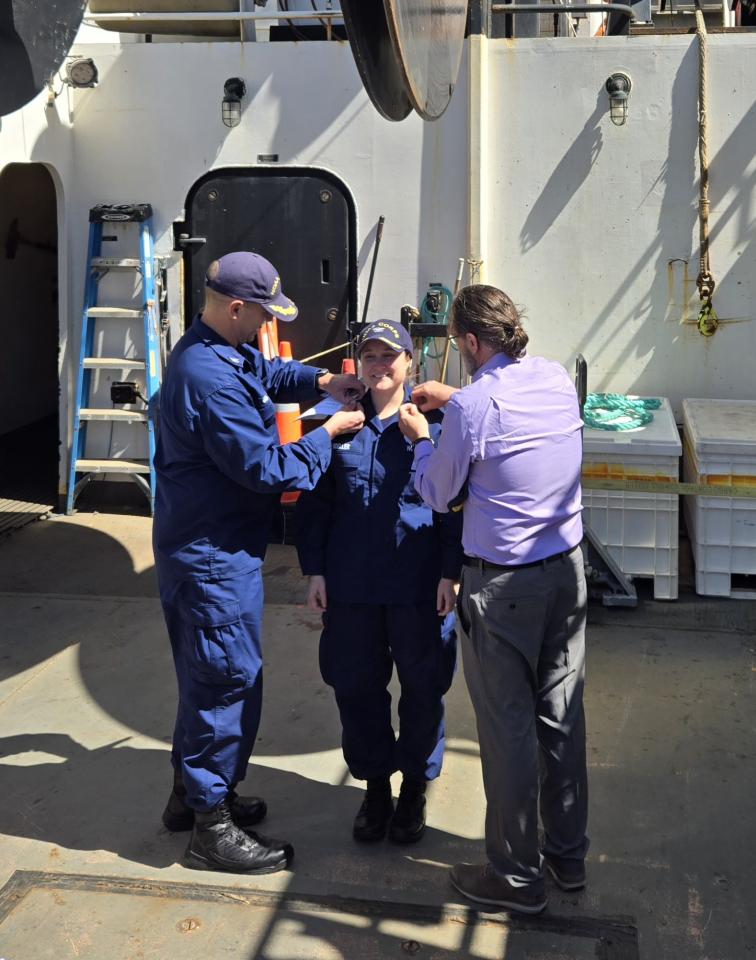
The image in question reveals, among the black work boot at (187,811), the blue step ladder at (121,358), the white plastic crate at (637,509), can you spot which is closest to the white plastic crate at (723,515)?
the white plastic crate at (637,509)

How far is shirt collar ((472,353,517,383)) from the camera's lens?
9.63 ft

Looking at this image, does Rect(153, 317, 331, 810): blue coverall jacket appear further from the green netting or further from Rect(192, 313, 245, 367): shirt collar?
the green netting

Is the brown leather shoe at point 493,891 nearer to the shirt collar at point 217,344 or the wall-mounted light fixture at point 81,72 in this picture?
the shirt collar at point 217,344

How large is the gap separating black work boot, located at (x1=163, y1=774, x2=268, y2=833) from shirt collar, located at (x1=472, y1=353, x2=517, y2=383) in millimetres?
1700

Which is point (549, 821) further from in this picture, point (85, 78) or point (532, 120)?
point (85, 78)

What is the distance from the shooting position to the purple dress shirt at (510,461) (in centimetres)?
284

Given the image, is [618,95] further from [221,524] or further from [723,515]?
[221,524]

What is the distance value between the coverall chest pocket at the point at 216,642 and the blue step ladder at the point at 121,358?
414 cm

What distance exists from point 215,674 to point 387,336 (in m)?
1.21

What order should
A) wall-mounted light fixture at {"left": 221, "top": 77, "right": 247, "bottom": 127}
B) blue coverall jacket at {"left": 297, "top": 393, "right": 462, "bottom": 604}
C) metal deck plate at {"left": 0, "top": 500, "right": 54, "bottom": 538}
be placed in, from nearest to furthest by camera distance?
blue coverall jacket at {"left": 297, "top": 393, "right": 462, "bottom": 604} → wall-mounted light fixture at {"left": 221, "top": 77, "right": 247, "bottom": 127} → metal deck plate at {"left": 0, "top": 500, "right": 54, "bottom": 538}

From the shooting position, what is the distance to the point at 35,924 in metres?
3.04

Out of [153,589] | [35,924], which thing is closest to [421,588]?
[35,924]

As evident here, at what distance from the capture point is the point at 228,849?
3.27 metres

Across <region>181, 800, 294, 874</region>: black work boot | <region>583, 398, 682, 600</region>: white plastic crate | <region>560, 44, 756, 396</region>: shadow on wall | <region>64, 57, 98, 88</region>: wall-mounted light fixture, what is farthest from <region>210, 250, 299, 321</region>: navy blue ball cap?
<region>64, 57, 98, 88</region>: wall-mounted light fixture
